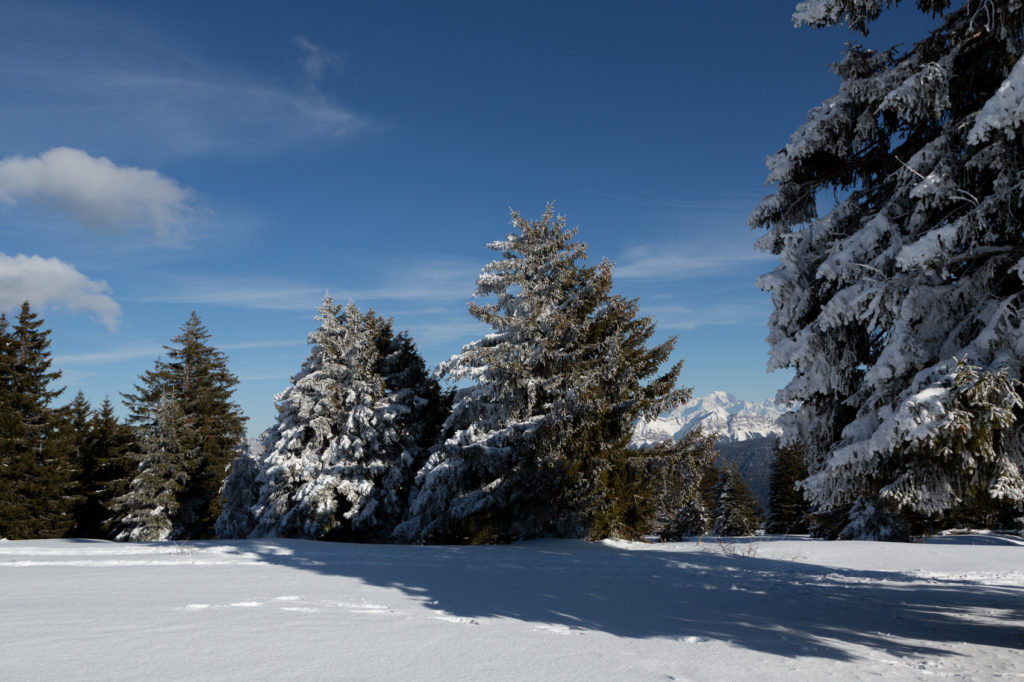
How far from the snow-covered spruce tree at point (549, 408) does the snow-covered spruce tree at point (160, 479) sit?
1666cm

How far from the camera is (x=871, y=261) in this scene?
6477 millimetres

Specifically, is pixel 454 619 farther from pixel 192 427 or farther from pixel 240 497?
pixel 192 427

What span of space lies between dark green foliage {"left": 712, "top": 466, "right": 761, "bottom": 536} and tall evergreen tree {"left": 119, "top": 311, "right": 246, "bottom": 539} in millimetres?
34652

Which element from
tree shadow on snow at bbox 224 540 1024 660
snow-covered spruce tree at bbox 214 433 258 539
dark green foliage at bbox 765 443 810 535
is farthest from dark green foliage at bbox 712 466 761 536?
tree shadow on snow at bbox 224 540 1024 660

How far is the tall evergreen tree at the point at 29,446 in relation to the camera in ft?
86.6

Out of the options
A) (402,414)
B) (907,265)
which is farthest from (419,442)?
(907,265)

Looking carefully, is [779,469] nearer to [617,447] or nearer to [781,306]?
[617,447]

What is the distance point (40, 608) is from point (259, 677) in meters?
3.53

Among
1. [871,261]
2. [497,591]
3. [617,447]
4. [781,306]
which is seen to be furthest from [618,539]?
[871,261]

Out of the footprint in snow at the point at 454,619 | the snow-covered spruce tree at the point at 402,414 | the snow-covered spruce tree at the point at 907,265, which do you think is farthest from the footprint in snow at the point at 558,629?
the snow-covered spruce tree at the point at 402,414

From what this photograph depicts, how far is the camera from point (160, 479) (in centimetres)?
2672

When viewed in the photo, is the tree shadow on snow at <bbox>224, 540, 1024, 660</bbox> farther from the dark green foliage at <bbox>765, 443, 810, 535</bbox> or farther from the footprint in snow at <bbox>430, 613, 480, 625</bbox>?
the dark green foliage at <bbox>765, 443, 810, 535</bbox>

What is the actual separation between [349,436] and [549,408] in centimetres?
839

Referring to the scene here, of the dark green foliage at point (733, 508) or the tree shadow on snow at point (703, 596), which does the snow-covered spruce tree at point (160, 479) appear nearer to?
the tree shadow on snow at point (703, 596)
